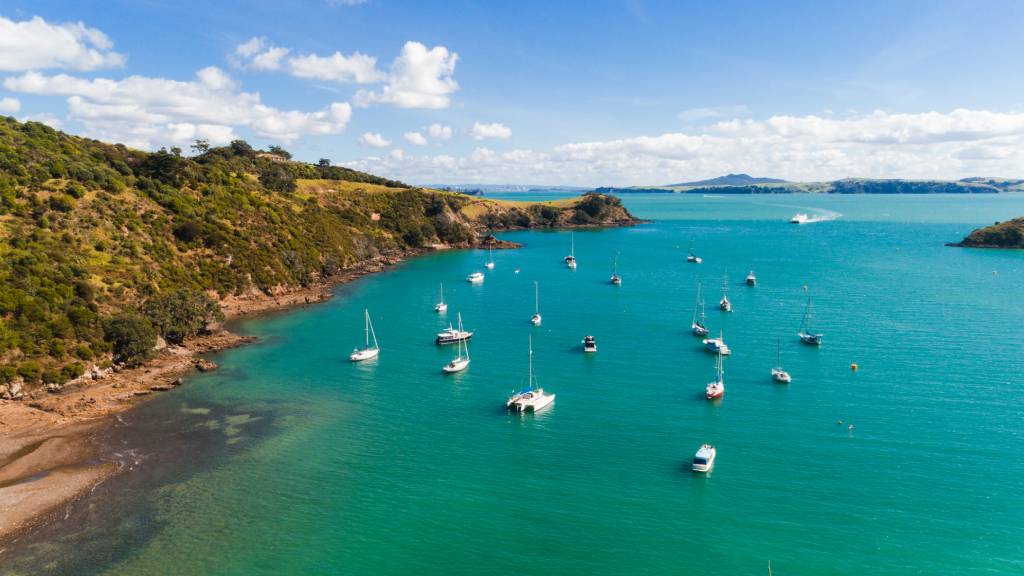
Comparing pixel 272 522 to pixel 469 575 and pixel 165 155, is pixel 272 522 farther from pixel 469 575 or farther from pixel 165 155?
pixel 165 155

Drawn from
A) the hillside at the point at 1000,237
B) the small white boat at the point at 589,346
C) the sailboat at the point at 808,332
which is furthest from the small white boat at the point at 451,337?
the hillside at the point at 1000,237

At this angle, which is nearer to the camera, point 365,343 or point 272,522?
point 272,522

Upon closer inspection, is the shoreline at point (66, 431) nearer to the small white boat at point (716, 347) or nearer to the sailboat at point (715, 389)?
the sailboat at point (715, 389)

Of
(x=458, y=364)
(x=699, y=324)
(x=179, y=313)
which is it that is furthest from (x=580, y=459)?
(x=179, y=313)

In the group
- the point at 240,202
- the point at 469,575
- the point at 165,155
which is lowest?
the point at 469,575

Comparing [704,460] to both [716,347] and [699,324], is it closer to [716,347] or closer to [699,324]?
[716,347]

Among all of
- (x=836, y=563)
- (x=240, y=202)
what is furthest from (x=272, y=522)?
(x=240, y=202)
